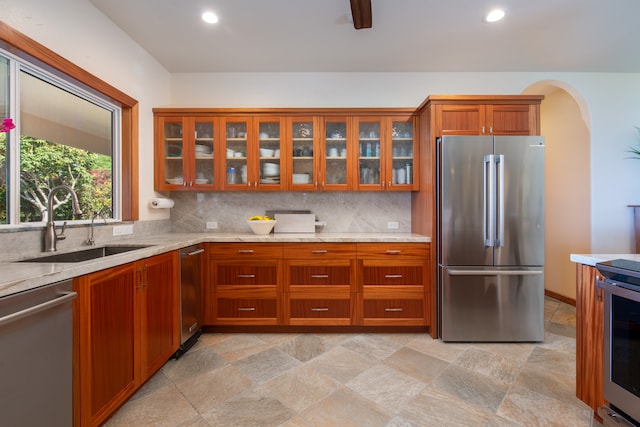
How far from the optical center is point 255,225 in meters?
2.84

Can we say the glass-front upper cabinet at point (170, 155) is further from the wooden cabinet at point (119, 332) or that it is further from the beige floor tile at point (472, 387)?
the beige floor tile at point (472, 387)

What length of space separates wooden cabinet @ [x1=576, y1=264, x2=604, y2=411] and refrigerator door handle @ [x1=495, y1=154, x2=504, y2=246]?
828mm

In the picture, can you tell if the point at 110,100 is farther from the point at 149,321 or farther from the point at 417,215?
the point at 417,215

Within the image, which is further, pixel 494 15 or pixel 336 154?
pixel 336 154

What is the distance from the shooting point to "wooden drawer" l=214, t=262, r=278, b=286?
8.44ft

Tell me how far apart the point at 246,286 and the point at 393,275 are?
1.42 m

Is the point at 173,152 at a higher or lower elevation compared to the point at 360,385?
higher

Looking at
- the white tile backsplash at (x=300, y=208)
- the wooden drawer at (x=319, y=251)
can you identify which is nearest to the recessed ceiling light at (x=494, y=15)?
the white tile backsplash at (x=300, y=208)

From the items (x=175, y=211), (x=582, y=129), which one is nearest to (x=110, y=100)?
(x=175, y=211)

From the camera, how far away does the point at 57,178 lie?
6.40ft

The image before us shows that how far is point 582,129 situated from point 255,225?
13.3 ft

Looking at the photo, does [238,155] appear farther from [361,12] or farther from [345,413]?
[345,413]

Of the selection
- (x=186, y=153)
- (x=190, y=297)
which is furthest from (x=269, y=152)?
(x=190, y=297)

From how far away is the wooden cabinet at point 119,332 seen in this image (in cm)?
128
